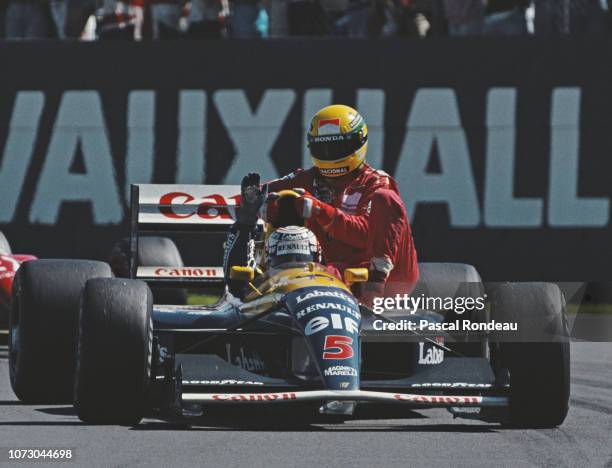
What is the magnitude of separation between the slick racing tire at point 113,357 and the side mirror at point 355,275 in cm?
112

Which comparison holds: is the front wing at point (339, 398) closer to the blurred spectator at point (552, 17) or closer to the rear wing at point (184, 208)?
the rear wing at point (184, 208)

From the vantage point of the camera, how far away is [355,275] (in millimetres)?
7934

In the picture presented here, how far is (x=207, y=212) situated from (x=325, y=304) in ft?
9.00

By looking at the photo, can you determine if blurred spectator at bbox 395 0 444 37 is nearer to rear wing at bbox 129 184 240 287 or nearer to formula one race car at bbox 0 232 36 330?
formula one race car at bbox 0 232 36 330

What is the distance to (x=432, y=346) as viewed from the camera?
770cm

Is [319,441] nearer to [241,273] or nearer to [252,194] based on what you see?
[241,273]

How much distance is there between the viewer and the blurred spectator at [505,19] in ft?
48.2

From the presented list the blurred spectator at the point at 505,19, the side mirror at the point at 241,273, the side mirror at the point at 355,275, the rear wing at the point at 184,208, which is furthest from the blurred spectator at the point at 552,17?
the side mirror at the point at 241,273

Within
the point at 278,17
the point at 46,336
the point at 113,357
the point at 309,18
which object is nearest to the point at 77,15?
the point at 278,17

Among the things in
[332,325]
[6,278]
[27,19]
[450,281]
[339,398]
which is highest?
[27,19]

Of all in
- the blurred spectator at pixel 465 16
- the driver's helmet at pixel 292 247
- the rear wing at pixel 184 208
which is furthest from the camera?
the blurred spectator at pixel 465 16

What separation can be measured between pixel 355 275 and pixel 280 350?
1.94ft

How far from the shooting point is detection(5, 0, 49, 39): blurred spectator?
1526 cm

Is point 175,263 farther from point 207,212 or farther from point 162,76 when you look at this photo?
point 162,76
